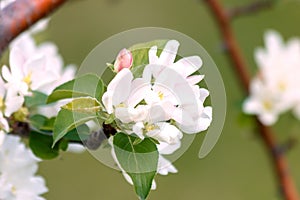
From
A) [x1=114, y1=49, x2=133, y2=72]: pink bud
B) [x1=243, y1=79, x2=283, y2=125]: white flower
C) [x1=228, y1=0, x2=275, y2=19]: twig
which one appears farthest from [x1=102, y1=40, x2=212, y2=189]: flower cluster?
[x1=228, y1=0, x2=275, y2=19]: twig

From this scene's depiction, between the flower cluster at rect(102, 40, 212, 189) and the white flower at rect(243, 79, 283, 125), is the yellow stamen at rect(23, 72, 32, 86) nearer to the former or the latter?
the flower cluster at rect(102, 40, 212, 189)

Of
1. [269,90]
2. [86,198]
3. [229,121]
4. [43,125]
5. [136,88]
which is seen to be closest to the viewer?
[136,88]

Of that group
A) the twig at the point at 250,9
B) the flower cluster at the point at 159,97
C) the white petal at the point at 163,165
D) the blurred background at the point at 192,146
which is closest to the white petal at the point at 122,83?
the flower cluster at the point at 159,97

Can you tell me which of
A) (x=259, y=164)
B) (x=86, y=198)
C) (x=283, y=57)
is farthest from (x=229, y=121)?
(x=283, y=57)

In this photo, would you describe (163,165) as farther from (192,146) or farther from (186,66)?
(192,146)

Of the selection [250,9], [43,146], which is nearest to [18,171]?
[43,146]

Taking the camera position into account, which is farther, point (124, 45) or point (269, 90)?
point (269, 90)

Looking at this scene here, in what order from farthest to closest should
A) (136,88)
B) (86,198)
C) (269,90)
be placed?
(86,198) → (269,90) → (136,88)

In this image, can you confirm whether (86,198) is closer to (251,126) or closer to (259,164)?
(259,164)
